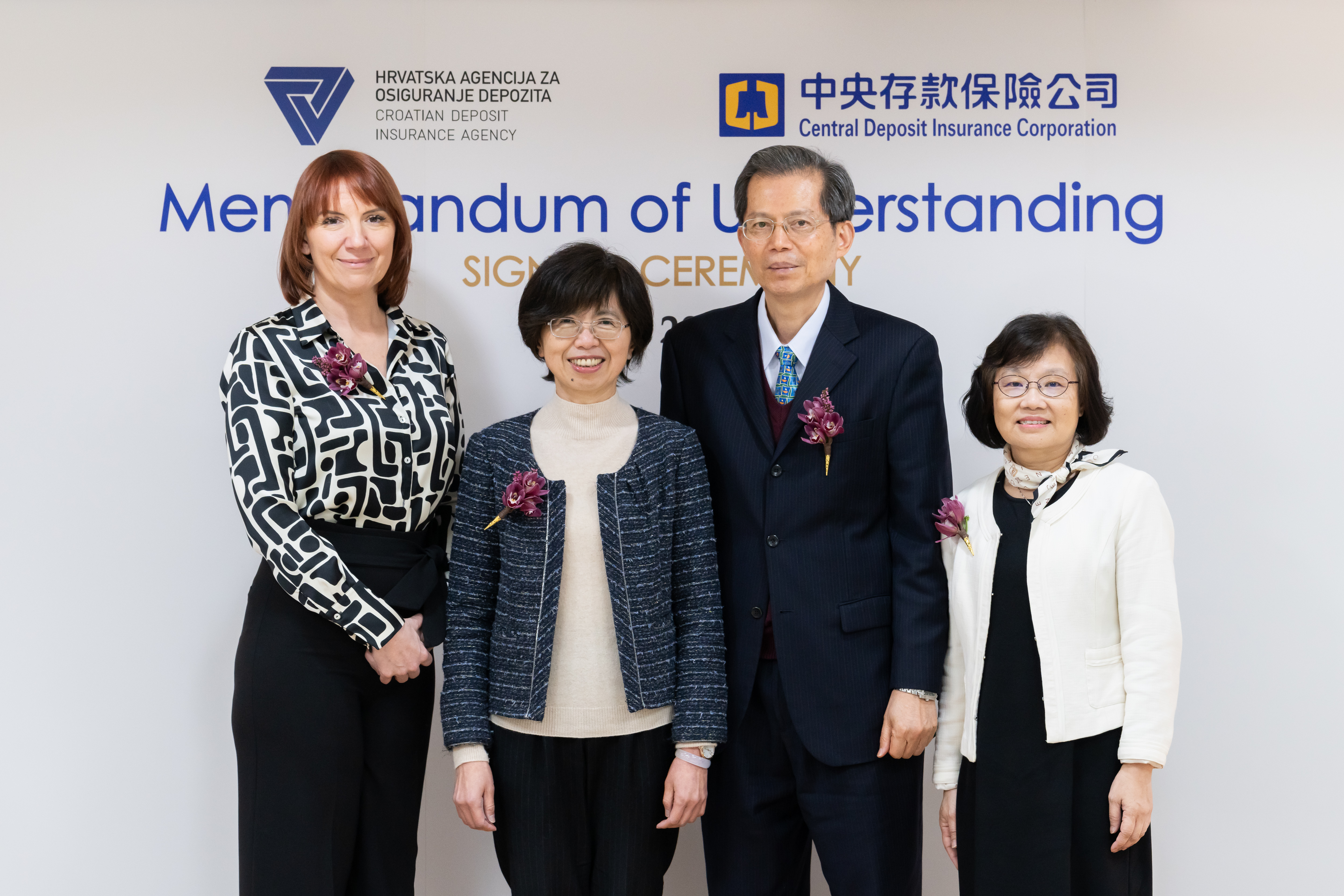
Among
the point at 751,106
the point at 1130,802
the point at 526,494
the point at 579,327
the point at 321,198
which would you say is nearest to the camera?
the point at 1130,802

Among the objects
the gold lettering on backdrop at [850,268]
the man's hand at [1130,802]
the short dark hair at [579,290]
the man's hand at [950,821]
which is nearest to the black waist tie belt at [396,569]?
the short dark hair at [579,290]

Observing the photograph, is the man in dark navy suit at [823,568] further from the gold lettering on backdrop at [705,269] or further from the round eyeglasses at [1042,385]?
the gold lettering on backdrop at [705,269]

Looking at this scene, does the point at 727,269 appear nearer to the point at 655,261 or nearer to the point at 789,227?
the point at 655,261

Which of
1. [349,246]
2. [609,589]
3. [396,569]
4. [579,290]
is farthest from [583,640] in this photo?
[349,246]

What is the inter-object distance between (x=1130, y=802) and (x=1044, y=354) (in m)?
0.86

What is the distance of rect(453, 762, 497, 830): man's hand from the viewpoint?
1950mm

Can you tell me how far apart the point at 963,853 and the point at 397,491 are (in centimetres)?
138

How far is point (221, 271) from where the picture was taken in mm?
2877

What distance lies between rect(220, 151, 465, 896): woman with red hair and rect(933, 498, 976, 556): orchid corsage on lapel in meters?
1.06

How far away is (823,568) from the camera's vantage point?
81.0 inches

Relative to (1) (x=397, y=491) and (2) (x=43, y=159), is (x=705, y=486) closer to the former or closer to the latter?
(1) (x=397, y=491)

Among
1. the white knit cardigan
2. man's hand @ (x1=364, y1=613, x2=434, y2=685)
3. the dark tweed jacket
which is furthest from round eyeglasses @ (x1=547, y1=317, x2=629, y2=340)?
the white knit cardigan

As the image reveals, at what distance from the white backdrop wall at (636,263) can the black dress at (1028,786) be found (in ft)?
3.70

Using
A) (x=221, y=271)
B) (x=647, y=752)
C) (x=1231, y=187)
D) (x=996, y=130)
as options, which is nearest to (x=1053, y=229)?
(x=996, y=130)
